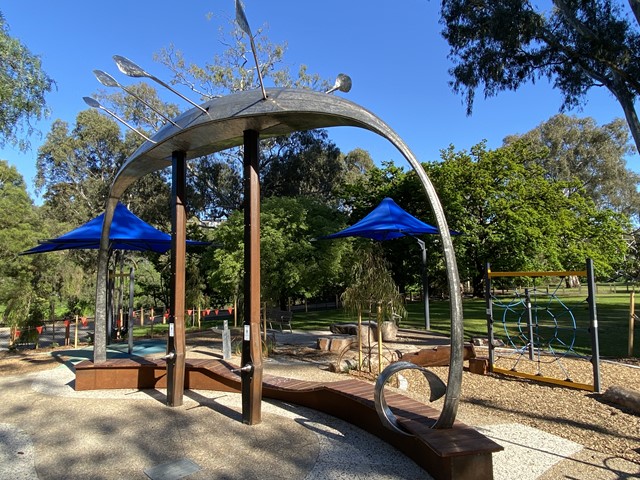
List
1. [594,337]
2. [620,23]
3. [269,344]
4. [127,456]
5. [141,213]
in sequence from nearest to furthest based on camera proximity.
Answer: [127,456] → [594,337] → [269,344] → [620,23] → [141,213]

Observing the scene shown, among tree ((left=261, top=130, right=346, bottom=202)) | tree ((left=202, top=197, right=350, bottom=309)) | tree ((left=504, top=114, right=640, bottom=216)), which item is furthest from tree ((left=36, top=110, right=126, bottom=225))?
tree ((left=504, top=114, right=640, bottom=216))

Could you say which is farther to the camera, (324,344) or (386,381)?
(324,344)

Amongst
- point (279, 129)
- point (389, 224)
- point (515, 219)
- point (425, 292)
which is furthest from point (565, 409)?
point (515, 219)

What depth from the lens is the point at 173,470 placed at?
341 cm

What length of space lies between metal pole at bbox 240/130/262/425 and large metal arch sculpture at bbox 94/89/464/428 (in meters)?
0.40

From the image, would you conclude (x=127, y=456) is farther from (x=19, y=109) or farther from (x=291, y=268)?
(x=291, y=268)

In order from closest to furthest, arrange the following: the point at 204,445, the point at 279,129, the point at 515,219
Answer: the point at 204,445 < the point at 279,129 < the point at 515,219

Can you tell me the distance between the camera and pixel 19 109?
960cm

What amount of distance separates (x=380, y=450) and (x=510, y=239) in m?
18.0

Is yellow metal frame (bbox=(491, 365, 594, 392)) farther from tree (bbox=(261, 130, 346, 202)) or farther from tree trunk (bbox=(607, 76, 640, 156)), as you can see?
tree (bbox=(261, 130, 346, 202))

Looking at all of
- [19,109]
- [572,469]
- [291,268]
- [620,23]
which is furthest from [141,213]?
[572,469]

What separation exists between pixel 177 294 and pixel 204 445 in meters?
2.00

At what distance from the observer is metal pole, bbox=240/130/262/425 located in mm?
4398

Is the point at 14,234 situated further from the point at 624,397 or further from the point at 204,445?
the point at 624,397
